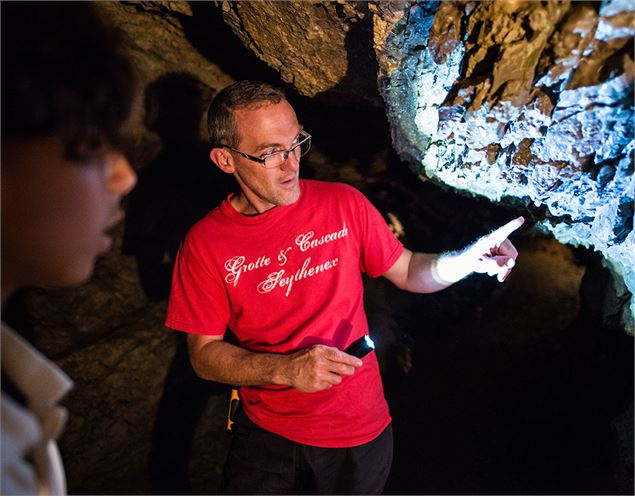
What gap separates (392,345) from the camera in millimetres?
3838

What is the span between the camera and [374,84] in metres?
2.61

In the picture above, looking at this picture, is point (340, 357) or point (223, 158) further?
point (223, 158)

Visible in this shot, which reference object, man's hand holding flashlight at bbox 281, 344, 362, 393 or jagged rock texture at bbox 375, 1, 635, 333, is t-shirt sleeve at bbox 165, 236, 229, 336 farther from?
jagged rock texture at bbox 375, 1, 635, 333

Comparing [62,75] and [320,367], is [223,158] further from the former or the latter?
[62,75]

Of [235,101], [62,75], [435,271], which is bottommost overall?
[435,271]

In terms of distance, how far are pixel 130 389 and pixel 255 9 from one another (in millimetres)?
3235

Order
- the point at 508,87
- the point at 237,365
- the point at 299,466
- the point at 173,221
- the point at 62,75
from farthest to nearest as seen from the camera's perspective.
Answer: the point at 173,221 → the point at 299,466 → the point at 237,365 → the point at 508,87 → the point at 62,75

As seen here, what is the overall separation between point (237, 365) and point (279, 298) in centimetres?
42

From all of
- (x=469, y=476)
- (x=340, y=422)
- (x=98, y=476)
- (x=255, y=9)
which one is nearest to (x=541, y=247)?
(x=469, y=476)

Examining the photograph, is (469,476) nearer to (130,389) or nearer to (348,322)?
(348,322)

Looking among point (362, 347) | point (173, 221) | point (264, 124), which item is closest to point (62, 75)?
point (264, 124)

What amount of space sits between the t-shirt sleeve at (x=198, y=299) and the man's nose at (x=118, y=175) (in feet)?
3.42

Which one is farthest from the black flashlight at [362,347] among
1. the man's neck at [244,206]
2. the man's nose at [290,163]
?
the man's nose at [290,163]

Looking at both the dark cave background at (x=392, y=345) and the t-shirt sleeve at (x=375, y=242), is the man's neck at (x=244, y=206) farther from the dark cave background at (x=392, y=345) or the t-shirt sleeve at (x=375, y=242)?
the dark cave background at (x=392, y=345)
